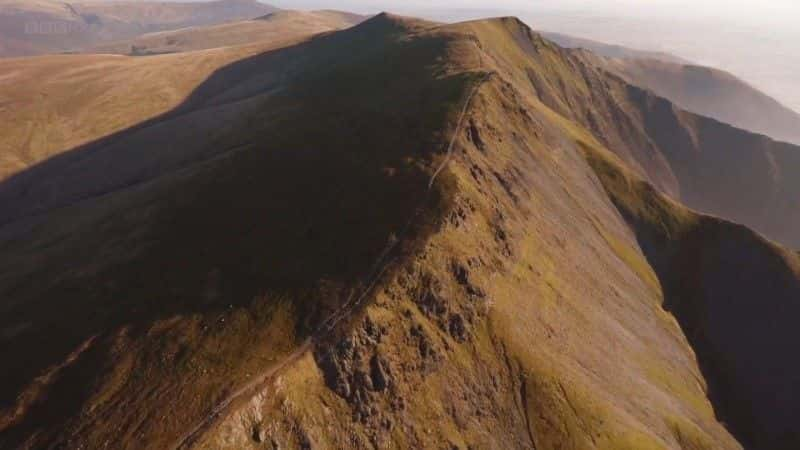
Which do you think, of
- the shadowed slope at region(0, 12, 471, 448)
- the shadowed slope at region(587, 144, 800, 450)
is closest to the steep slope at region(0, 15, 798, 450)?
the shadowed slope at region(0, 12, 471, 448)

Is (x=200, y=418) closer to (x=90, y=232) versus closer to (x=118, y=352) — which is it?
(x=118, y=352)

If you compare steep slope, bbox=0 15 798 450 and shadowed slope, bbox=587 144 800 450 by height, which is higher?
steep slope, bbox=0 15 798 450

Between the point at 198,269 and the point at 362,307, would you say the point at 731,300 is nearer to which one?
the point at 362,307

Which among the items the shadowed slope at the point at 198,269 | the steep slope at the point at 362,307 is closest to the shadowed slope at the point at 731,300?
the steep slope at the point at 362,307

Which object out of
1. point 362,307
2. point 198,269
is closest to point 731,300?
point 362,307

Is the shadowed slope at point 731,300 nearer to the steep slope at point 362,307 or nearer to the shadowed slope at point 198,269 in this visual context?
the steep slope at point 362,307

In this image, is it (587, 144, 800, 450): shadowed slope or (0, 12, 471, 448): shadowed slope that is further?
(587, 144, 800, 450): shadowed slope

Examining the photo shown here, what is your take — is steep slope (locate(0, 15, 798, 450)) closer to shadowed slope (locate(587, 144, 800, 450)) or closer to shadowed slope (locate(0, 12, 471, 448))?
shadowed slope (locate(0, 12, 471, 448))

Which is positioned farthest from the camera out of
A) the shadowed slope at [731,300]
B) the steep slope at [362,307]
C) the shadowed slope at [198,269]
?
the shadowed slope at [731,300]
